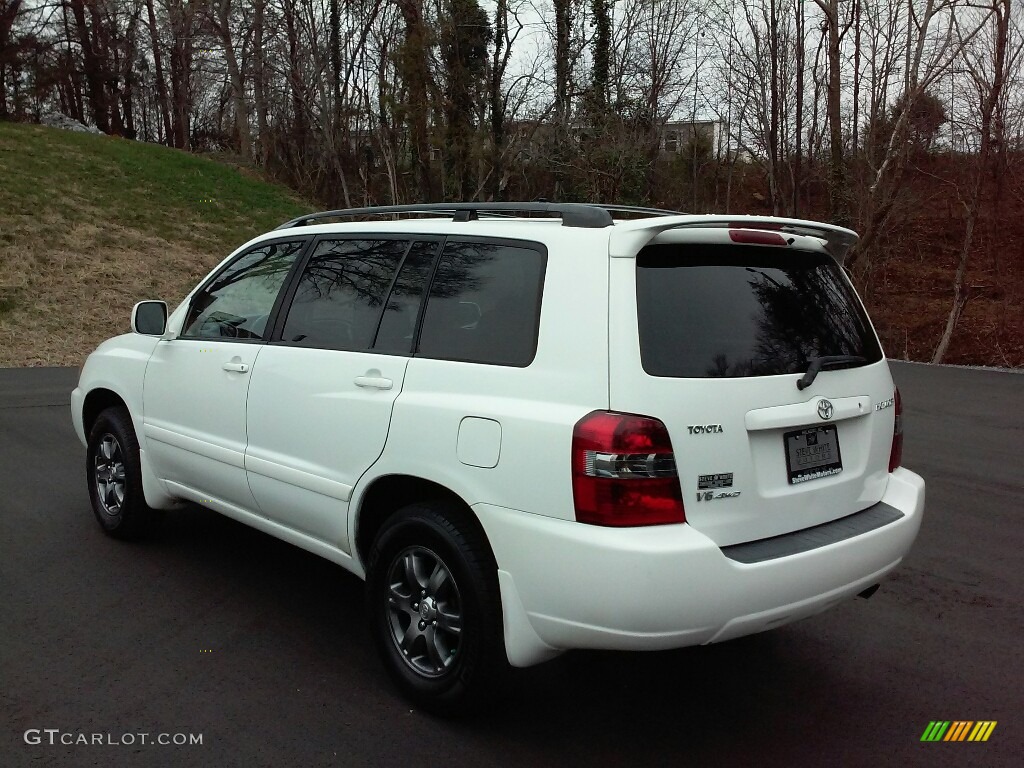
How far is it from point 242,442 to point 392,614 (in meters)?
1.23

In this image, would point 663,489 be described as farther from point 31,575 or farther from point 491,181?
point 491,181

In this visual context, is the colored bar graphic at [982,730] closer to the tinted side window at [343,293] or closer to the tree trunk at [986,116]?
the tinted side window at [343,293]

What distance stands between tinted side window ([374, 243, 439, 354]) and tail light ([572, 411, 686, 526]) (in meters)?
1.03

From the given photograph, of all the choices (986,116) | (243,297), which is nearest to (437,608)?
(243,297)

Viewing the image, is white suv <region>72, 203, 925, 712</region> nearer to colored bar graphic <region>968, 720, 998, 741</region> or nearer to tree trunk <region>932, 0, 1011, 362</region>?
colored bar graphic <region>968, 720, 998, 741</region>

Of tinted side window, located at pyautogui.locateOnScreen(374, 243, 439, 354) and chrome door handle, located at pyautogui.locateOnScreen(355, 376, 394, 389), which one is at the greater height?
tinted side window, located at pyautogui.locateOnScreen(374, 243, 439, 354)

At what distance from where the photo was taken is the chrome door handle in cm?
349

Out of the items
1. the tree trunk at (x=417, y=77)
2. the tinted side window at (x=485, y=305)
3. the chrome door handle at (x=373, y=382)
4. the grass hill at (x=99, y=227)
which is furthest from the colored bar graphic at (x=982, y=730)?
the tree trunk at (x=417, y=77)

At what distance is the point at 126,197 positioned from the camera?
2514cm

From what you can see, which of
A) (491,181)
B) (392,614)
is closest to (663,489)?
(392,614)

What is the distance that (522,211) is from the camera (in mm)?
3551

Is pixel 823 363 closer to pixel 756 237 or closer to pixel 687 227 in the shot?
→ pixel 756 237

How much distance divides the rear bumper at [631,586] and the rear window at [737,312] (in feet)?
1.89

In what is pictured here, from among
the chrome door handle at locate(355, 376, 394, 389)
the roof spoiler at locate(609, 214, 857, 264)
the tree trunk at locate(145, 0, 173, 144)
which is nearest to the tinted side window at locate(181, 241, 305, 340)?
the chrome door handle at locate(355, 376, 394, 389)
